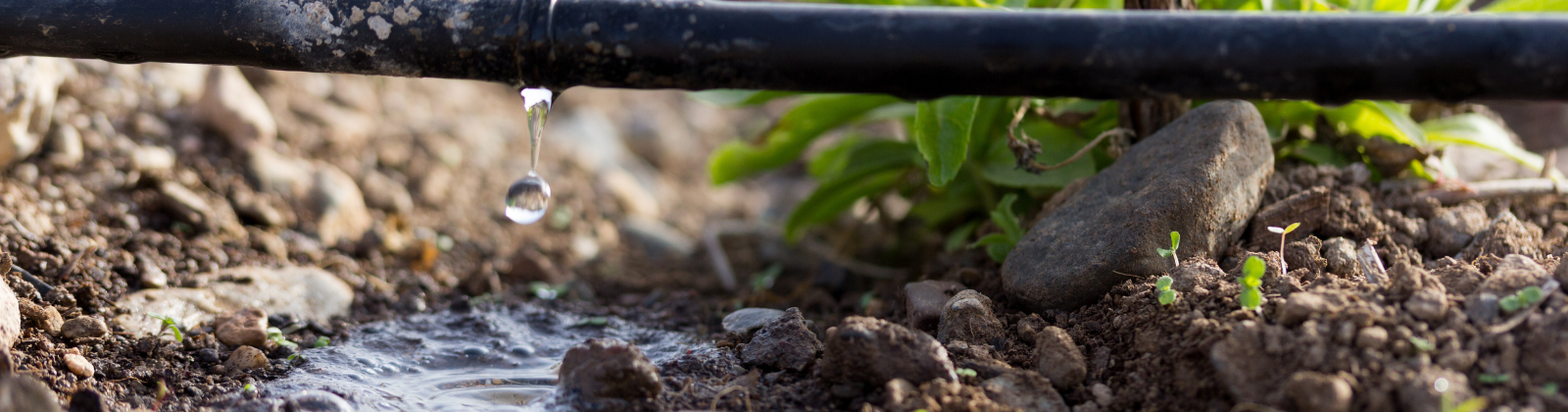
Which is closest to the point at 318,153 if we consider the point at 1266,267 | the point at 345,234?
the point at 345,234

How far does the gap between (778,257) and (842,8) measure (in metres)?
2.05

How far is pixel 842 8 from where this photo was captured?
5.52 ft

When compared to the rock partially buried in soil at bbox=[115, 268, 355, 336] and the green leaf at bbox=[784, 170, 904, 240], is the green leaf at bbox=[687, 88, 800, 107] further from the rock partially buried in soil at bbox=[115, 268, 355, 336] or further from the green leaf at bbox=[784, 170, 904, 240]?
the rock partially buried in soil at bbox=[115, 268, 355, 336]

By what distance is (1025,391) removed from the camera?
168 cm

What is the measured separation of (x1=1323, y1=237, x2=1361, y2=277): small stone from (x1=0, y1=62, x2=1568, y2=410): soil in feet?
0.05

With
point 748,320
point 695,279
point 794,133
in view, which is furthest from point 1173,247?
point 695,279

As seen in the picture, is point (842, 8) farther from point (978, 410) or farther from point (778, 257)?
point (778, 257)

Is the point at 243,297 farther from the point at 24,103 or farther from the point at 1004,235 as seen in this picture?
the point at 1004,235

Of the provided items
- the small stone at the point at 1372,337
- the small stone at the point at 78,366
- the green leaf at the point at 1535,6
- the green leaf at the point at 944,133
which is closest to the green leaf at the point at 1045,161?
the green leaf at the point at 944,133

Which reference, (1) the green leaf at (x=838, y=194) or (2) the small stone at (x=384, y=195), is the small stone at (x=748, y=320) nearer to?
(1) the green leaf at (x=838, y=194)

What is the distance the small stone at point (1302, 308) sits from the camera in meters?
1.56

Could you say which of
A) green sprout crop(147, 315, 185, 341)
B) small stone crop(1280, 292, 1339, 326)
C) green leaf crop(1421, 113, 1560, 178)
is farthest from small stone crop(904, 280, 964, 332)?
green sprout crop(147, 315, 185, 341)

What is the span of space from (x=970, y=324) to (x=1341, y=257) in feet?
2.65

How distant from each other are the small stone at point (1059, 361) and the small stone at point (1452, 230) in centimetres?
108
